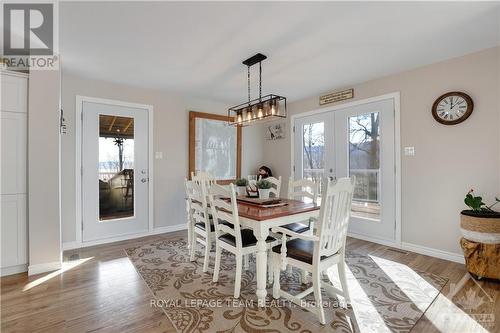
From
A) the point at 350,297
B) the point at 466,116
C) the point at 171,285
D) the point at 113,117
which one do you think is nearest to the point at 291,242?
the point at 350,297

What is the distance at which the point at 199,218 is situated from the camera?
2.81 meters

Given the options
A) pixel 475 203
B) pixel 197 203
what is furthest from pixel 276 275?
pixel 475 203

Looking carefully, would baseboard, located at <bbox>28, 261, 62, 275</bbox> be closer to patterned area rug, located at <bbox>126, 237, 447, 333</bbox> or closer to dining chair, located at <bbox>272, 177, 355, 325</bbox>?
patterned area rug, located at <bbox>126, 237, 447, 333</bbox>

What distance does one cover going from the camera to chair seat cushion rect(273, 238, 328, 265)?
6.26 ft

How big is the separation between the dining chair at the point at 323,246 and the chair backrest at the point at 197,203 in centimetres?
88

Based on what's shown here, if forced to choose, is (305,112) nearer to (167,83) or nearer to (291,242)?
(167,83)

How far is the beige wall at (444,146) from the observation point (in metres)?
2.73

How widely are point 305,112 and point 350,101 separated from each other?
0.91 metres

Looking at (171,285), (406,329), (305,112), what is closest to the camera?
(406,329)

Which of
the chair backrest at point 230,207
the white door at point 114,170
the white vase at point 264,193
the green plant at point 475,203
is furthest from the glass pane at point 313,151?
the white door at point 114,170

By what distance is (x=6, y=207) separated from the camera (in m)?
2.58

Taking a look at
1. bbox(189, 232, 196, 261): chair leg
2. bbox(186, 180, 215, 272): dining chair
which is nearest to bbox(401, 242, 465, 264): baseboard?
bbox(186, 180, 215, 272): dining chair

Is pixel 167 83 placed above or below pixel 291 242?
above

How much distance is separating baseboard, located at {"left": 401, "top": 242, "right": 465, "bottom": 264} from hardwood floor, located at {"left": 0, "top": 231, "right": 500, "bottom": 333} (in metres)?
0.11
